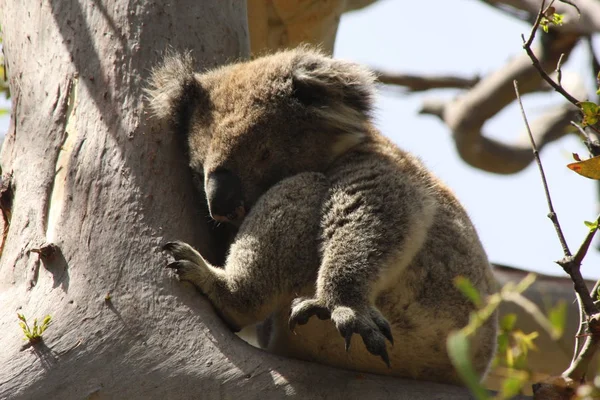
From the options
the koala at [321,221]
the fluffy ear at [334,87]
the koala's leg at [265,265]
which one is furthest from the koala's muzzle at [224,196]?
the fluffy ear at [334,87]

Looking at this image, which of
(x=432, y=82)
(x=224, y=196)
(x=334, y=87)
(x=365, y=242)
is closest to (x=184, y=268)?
(x=224, y=196)

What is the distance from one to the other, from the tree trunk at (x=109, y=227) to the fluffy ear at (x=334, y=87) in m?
0.43

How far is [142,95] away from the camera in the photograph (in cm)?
288

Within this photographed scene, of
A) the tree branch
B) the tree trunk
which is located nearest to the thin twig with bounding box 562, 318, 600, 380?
the tree trunk

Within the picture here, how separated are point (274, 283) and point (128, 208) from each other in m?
0.58

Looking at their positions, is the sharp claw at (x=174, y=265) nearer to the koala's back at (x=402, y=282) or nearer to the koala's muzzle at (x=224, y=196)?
the koala's muzzle at (x=224, y=196)

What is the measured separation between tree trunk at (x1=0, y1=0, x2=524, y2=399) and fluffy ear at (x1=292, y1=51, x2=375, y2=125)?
0.43 metres

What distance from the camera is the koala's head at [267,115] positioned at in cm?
302

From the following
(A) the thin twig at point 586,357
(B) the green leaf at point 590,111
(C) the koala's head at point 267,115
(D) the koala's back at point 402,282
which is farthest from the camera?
(C) the koala's head at point 267,115

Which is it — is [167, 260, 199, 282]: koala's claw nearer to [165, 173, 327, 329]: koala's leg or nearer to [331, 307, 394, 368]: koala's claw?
[165, 173, 327, 329]: koala's leg

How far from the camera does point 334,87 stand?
3084 millimetres

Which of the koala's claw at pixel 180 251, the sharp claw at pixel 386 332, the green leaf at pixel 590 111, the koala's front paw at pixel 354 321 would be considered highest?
the koala's claw at pixel 180 251

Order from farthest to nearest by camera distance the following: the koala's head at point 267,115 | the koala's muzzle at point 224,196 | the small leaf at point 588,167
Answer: the koala's head at point 267,115 < the koala's muzzle at point 224,196 < the small leaf at point 588,167

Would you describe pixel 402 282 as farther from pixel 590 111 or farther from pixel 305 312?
pixel 590 111
